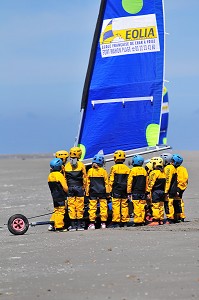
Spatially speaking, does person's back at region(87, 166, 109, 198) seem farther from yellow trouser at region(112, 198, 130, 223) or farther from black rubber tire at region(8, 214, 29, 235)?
black rubber tire at region(8, 214, 29, 235)

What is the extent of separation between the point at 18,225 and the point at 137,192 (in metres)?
2.45

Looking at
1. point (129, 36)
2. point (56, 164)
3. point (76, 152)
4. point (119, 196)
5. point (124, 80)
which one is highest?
point (129, 36)

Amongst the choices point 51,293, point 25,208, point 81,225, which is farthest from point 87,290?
point 25,208

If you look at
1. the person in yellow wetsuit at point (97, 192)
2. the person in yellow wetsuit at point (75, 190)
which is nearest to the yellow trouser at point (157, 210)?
the person in yellow wetsuit at point (97, 192)

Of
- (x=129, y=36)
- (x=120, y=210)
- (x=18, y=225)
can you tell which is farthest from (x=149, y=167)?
(x=18, y=225)

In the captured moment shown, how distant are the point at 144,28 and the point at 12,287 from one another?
10171mm

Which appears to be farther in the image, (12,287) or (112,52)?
(112,52)

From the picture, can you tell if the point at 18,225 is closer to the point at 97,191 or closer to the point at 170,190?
the point at 97,191

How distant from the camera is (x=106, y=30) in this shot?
19.6 meters

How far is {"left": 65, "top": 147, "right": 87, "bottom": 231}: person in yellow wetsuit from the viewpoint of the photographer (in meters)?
17.4

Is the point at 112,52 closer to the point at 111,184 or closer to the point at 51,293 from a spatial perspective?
the point at 111,184

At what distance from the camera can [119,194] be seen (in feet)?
57.8

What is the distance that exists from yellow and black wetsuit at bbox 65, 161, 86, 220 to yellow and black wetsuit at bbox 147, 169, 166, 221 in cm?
142

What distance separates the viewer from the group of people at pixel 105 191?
57.3 ft
